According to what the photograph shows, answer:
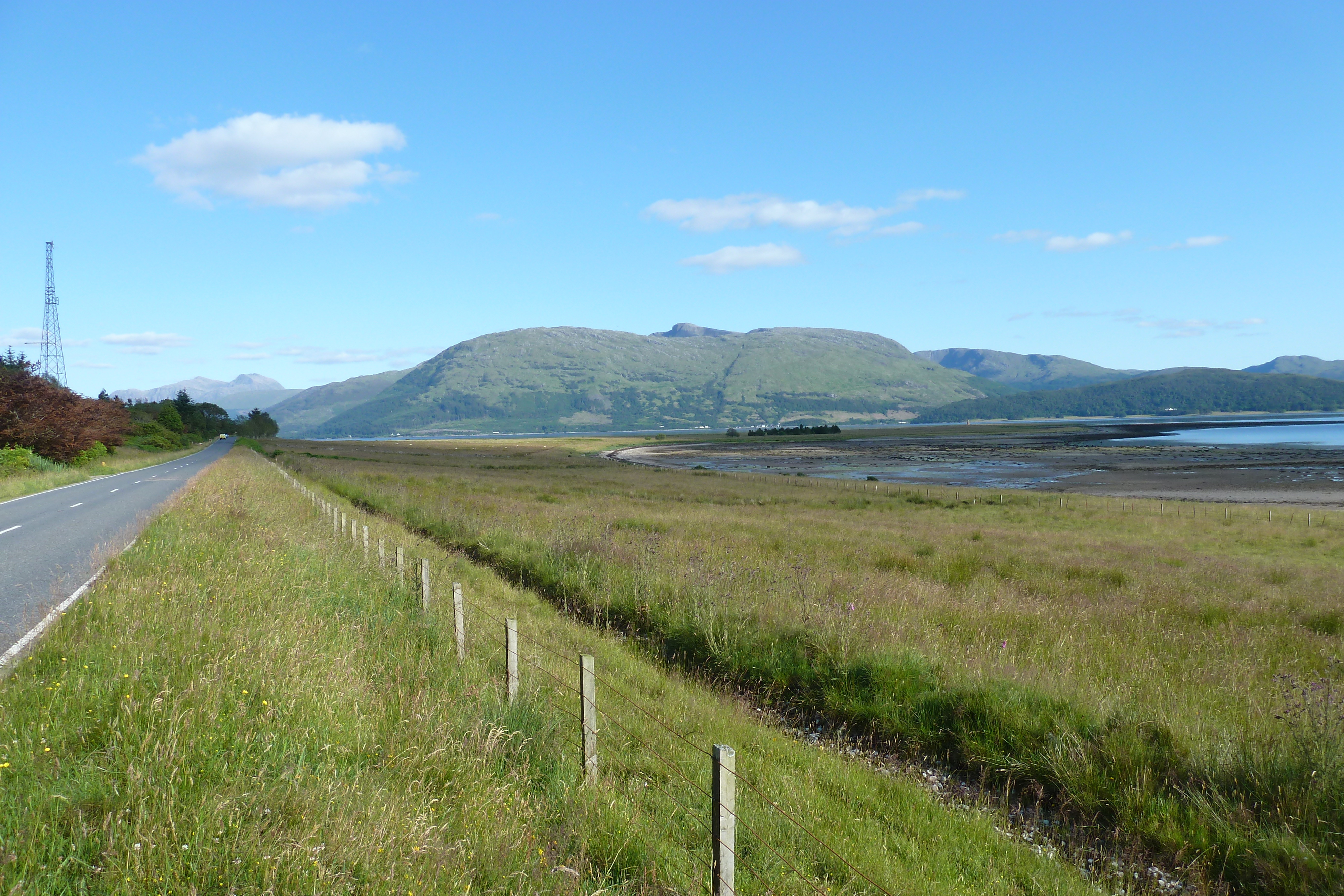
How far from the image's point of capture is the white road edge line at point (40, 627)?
7008 millimetres

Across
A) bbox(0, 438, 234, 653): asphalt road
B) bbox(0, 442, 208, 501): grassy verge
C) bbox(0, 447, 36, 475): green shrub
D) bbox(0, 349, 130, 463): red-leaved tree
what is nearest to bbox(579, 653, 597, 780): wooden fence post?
bbox(0, 438, 234, 653): asphalt road

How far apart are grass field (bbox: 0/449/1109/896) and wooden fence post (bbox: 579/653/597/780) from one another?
0.13 metres

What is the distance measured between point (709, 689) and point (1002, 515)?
33846 mm

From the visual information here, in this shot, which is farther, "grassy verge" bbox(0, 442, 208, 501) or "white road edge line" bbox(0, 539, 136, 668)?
"grassy verge" bbox(0, 442, 208, 501)

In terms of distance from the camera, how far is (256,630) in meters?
6.74

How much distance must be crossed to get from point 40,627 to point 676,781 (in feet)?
24.5

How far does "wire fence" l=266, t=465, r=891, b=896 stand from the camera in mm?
4156

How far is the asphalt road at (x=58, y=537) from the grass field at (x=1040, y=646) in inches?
286

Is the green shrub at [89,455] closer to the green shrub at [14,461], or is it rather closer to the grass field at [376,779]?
the green shrub at [14,461]

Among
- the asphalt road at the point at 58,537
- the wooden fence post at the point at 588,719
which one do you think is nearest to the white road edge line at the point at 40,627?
the asphalt road at the point at 58,537

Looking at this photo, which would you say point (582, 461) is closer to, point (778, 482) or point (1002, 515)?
point (778, 482)

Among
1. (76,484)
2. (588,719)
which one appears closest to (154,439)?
(76,484)

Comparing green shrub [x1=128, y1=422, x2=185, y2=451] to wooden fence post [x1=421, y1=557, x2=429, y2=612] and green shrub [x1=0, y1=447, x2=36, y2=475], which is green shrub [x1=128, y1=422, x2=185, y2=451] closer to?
green shrub [x1=0, y1=447, x2=36, y2=475]

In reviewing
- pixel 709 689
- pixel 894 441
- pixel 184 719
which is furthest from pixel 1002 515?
pixel 894 441
